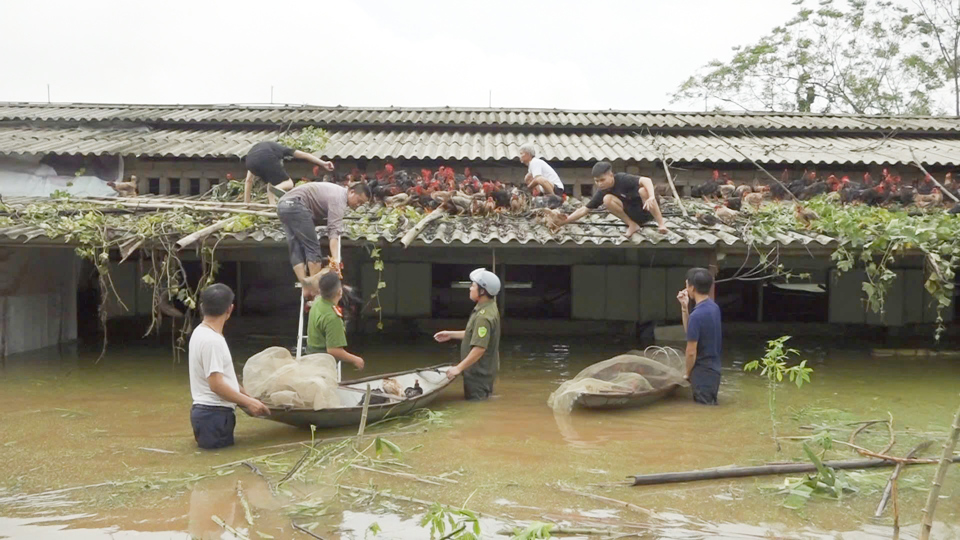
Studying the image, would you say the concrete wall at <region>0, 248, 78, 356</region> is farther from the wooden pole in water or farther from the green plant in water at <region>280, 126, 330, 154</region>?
the wooden pole in water

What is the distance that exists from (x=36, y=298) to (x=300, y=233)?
5.64 m

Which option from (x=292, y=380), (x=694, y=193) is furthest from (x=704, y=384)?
(x=694, y=193)

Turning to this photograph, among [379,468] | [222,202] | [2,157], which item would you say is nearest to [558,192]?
[222,202]

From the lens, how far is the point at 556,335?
13.2m

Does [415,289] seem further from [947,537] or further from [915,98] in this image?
[915,98]

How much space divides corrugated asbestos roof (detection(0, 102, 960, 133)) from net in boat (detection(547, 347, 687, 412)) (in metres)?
7.18

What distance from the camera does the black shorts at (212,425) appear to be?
6305mm

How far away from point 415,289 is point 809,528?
28.8 feet

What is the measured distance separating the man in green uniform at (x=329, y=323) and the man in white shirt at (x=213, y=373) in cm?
110

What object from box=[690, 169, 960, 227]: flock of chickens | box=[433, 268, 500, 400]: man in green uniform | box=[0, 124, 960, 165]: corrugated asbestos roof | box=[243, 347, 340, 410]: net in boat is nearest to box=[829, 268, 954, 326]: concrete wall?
box=[690, 169, 960, 227]: flock of chickens

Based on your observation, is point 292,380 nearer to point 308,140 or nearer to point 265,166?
point 265,166

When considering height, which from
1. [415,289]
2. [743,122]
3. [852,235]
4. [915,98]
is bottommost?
[415,289]

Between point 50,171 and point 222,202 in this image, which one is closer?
point 222,202

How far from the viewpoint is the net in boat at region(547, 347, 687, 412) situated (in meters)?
7.88
